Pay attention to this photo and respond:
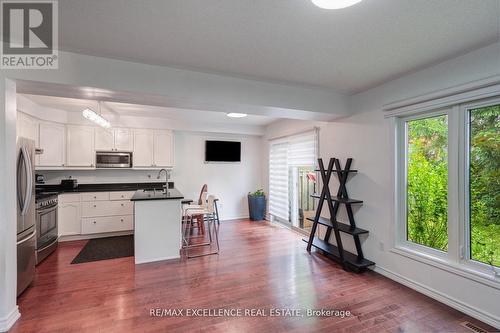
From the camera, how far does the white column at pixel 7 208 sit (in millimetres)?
1984

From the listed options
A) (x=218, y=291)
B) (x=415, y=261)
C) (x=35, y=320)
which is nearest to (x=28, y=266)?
(x=35, y=320)

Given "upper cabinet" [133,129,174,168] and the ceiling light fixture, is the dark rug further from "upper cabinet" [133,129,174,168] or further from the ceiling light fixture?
the ceiling light fixture

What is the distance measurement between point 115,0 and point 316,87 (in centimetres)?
247

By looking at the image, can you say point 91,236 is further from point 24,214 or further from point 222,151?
point 222,151

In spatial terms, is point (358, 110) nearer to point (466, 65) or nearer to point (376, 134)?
point (376, 134)

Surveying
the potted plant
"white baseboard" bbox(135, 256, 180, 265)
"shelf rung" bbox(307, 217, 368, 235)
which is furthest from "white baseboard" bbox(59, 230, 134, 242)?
"shelf rung" bbox(307, 217, 368, 235)

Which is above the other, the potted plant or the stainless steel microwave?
the stainless steel microwave

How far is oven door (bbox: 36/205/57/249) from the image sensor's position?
3411mm

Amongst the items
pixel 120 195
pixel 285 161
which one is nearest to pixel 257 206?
pixel 285 161

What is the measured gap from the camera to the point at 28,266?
262cm

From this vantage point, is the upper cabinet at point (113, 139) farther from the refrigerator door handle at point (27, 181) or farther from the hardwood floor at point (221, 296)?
the refrigerator door handle at point (27, 181)

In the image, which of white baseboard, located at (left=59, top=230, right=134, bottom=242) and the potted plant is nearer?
white baseboard, located at (left=59, top=230, right=134, bottom=242)

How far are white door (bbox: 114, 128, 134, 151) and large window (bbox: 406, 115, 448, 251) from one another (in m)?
5.00

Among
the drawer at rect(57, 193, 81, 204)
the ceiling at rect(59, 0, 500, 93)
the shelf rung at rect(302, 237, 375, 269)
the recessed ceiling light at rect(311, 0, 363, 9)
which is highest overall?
the ceiling at rect(59, 0, 500, 93)
